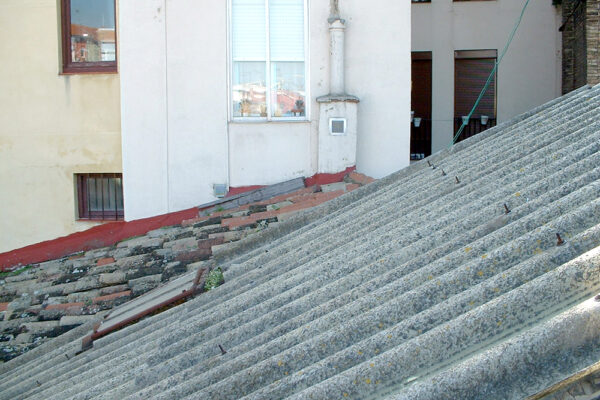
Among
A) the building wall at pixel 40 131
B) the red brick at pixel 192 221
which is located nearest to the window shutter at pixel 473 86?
the red brick at pixel 192 221

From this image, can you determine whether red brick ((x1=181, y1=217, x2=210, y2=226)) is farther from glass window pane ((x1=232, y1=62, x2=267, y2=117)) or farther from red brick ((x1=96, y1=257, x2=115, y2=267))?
glass window pane ((x1=232, y1=62, x2=267, y2=117))

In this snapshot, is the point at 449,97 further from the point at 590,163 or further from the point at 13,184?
the point at 590,163

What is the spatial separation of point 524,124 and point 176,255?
4.59 meters

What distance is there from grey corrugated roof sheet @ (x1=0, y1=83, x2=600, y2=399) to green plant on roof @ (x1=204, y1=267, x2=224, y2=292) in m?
0.14

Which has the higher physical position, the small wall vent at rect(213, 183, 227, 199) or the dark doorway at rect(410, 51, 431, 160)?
the dark doorway at rect(410, 51, 431, 160)

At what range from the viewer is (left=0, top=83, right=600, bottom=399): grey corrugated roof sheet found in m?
2.48

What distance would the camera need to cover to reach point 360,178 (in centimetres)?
1016

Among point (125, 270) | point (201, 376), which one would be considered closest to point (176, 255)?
point (125, 270)

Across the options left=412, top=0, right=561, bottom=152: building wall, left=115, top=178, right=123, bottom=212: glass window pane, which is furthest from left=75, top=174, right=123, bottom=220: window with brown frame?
left=412, top=0, right=561, bottom=152: building wall

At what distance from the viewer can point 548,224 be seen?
3160mm

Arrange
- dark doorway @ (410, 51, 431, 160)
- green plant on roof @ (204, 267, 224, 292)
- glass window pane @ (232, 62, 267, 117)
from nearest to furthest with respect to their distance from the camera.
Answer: green plant on roof @ (204, 267, 224, 292), glass window pane @ (232, 62, 267, 117), dark doorway @ (410, 51, 431, 160)

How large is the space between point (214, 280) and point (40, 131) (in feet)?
20.9

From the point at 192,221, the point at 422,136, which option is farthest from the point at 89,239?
the point at 422,136

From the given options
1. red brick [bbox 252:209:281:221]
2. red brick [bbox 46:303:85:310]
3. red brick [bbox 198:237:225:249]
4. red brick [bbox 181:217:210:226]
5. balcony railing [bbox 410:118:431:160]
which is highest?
balcony railing [bbox 410:118:431:160]
